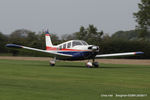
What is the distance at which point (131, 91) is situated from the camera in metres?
10.1

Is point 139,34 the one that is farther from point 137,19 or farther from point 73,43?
point 73,43

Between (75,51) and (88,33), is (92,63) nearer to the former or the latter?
(75,51)

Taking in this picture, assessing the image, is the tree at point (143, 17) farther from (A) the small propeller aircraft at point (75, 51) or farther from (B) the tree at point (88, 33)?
(A) the small propeller aircraft at point (75, 51)

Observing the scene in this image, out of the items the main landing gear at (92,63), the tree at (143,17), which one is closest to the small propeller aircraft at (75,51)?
the main landing gear at (92,63)

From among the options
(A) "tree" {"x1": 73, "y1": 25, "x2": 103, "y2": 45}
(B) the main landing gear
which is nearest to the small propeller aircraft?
(B) the main landing gear

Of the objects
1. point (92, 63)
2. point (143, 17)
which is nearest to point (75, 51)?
point (92, 63)

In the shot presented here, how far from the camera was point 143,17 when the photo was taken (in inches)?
2034

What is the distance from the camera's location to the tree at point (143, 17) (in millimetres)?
51562

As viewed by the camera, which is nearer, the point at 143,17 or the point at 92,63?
the point at 92,63

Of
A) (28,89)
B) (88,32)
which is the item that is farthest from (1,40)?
(28,89)

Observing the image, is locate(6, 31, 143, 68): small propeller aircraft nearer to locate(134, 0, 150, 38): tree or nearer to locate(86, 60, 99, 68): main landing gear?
locate(86, 60, 99, 68): main landing gear

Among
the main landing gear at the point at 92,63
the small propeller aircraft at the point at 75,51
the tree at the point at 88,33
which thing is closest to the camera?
the main landing gear at the point at 92,63

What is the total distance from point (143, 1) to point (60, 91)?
1751 inches

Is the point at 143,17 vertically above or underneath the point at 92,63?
above
